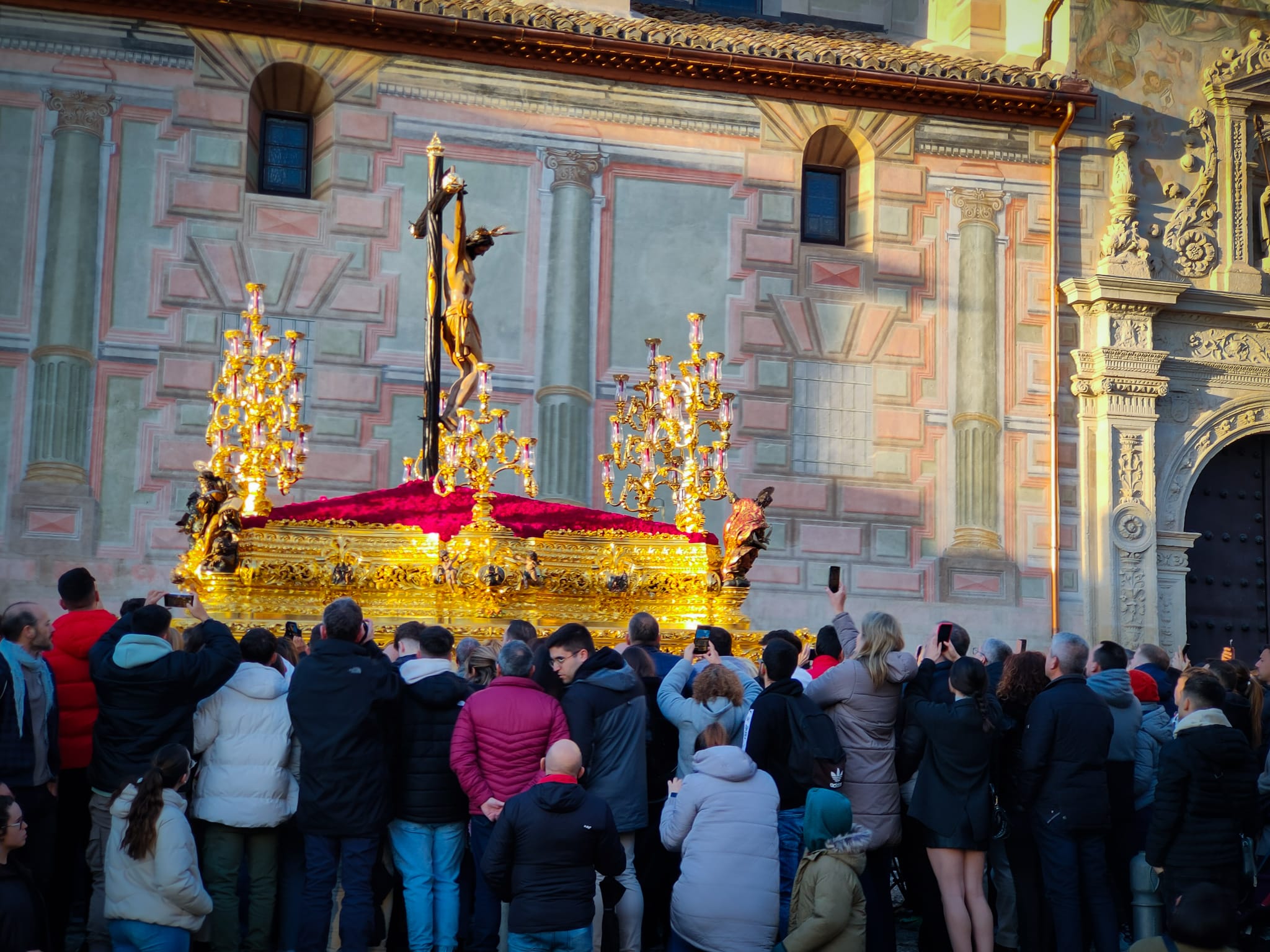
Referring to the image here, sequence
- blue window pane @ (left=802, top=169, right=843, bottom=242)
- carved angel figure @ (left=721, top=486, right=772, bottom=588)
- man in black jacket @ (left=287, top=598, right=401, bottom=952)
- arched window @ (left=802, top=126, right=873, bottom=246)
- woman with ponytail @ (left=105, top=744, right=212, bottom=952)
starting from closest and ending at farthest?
woman with ponytail @ (left=105, top=744, right=212, bottom=952) → man in black jacket @ (left=287, top=598, right=401, bottom=952) → carved angel figure @ (left=721, top=486, right=772, bottom=588) → arched window @ (left=802, top=126, right=873, bottom=246) → blue window pane @ (left=802, top=169, right=843, bottom=242)

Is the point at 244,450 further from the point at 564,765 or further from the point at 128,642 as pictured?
the point at 564,765

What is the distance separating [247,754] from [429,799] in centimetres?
75

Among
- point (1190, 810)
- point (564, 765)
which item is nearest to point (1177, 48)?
point (1190, 810)

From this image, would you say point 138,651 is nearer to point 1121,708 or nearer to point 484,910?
point 484,910

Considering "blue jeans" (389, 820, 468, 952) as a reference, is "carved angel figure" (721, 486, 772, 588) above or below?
above

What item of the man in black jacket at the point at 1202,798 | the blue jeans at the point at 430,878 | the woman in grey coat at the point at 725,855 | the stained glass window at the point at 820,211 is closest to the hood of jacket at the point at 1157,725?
the man in black jacket at the point at 1202,798

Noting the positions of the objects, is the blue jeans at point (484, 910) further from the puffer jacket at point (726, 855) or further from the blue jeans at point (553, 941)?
the puffer jacket at point (726, 855)

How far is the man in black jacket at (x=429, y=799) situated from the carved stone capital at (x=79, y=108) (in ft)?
30.3

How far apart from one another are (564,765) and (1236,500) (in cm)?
1241

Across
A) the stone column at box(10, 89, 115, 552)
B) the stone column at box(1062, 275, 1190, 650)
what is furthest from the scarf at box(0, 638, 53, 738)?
the stone column at box(1062, 275, 1190, 650)

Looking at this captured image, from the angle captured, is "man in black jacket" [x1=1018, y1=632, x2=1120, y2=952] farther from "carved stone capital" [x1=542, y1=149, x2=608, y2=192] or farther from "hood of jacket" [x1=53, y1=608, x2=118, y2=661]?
"carved stone capital" [x1=542, y1=149, x2=608, y2=192]

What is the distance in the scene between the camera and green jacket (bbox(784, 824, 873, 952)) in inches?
237

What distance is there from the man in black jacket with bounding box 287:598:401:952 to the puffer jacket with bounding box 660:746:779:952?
3.88 feet

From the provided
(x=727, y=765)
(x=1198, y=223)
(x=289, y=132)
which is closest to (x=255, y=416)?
(x=289, y=132)
